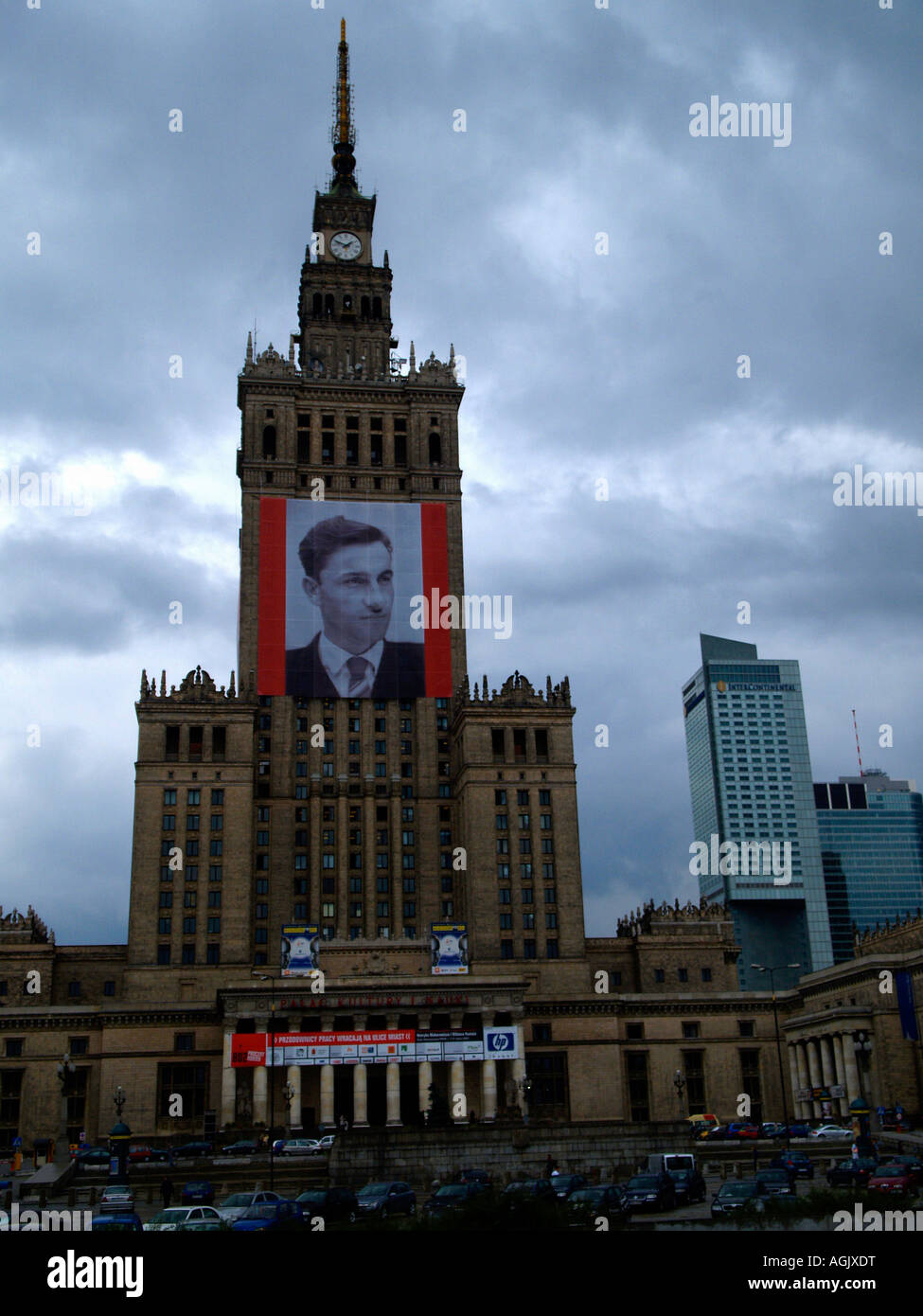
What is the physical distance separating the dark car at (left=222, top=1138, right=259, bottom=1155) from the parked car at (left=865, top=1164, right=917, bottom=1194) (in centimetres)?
4164

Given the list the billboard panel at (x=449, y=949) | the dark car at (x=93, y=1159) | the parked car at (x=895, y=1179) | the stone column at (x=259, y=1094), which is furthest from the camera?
the billboard panel at (x=449, y=949)

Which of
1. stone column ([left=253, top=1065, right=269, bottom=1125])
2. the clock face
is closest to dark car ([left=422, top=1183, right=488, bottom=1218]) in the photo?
stone column ([left=253, top=1065, right=269, bottom=1125])

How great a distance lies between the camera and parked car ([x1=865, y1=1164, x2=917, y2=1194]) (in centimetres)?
4518

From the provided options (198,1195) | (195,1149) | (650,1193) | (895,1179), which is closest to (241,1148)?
(195,1149)

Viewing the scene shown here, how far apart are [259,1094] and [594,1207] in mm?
58082

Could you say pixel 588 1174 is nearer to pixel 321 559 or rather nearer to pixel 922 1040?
pixel 922 1040

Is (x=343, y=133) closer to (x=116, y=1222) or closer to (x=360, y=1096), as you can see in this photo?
(x=360, y=1096)

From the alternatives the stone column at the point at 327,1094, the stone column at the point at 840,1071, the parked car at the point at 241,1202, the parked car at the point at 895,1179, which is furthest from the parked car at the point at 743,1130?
the parked car at the point at 241,1202

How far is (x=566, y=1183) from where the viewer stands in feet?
177

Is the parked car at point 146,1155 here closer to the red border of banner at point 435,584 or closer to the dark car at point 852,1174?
the dark car at point 852,1174

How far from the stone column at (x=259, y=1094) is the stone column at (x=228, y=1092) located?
1.66 metres

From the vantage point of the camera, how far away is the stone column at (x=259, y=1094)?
95812 mm

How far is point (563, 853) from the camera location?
11556 cm
